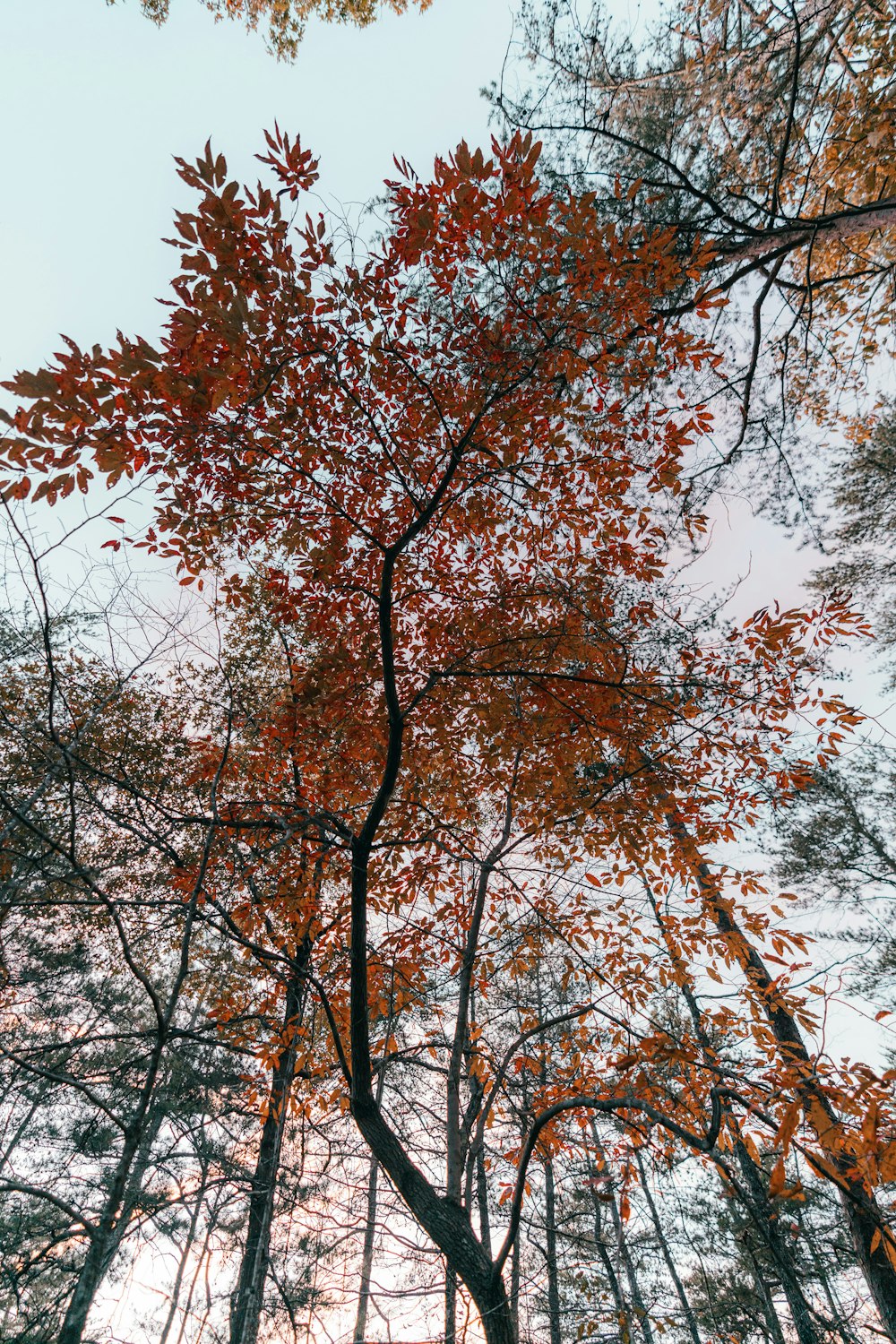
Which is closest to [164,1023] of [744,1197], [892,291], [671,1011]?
[744,1197]

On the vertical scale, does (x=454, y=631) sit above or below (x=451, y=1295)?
above

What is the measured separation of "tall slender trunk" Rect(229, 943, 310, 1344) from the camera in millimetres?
2447

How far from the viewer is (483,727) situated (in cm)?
336

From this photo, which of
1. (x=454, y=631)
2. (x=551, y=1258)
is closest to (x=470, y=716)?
(x=454, y=631)

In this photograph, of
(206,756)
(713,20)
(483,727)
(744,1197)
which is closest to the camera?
(744,1197)

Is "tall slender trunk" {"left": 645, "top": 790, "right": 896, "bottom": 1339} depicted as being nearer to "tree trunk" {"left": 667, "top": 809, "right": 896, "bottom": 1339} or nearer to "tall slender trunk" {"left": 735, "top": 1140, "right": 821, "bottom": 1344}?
"tree trunk" {"left": 667, "top": 809, "right": 896, "bottom": 1339}

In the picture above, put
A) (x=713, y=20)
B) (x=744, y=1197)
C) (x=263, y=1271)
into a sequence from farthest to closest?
1. (x=713, y=20)
2. (x=263, y=1271)
3. (x=744, y=1197)

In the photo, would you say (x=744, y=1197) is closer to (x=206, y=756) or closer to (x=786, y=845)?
(x=206, y=756)

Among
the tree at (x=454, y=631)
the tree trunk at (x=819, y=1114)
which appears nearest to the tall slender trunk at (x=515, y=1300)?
the tree at (x=454, y=631)

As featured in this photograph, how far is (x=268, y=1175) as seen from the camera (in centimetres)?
385

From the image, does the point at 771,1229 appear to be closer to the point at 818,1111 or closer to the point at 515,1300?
the point at 515,1300

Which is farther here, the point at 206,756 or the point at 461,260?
the point at 206,756

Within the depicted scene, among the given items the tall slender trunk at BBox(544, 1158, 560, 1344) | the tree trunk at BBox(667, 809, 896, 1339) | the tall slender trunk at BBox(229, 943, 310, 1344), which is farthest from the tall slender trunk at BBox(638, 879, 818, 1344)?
the tall slender trunk at BBox(229, 943, 310, 1344)

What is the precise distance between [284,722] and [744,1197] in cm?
273
